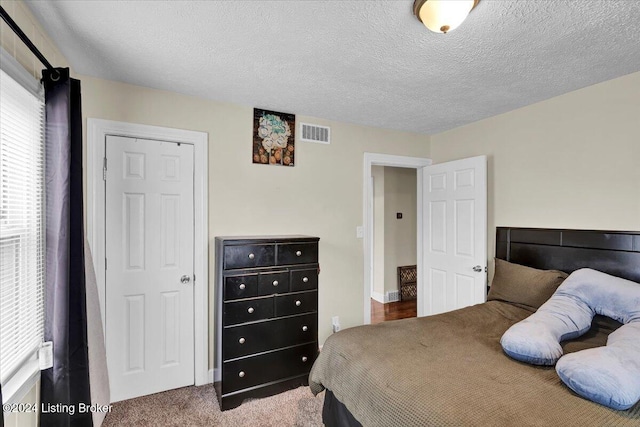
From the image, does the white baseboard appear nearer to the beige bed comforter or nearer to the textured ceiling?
the beige bed comforter

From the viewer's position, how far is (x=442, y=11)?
1.38 meters

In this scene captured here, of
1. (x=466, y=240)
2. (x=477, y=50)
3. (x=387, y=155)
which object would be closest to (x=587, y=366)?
(x=477, y=50)

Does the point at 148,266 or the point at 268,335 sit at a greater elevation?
the point at 148,266

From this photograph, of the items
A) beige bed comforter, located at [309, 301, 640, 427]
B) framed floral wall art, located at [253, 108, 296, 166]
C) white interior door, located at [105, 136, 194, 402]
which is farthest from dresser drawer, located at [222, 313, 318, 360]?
framed floral wall art, located at [253, 108, 296, 166]

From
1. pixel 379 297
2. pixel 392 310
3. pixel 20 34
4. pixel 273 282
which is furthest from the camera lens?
pixel 379 297

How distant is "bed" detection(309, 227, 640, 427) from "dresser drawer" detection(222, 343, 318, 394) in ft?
1.95

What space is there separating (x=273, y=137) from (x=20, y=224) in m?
1.94

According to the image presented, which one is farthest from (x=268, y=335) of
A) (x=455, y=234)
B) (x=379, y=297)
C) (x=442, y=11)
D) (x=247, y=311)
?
(x=379, y=297)

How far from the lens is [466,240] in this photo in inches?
124

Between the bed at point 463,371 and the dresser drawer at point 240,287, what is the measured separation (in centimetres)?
78

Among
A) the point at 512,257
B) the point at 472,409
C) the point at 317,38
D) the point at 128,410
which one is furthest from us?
the point at 512,257

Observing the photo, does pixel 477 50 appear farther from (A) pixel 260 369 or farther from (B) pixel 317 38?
(A) pixel 260 369

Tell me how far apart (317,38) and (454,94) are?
54.8 inches

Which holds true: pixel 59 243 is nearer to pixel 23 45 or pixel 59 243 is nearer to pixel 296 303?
pixel 23 45
